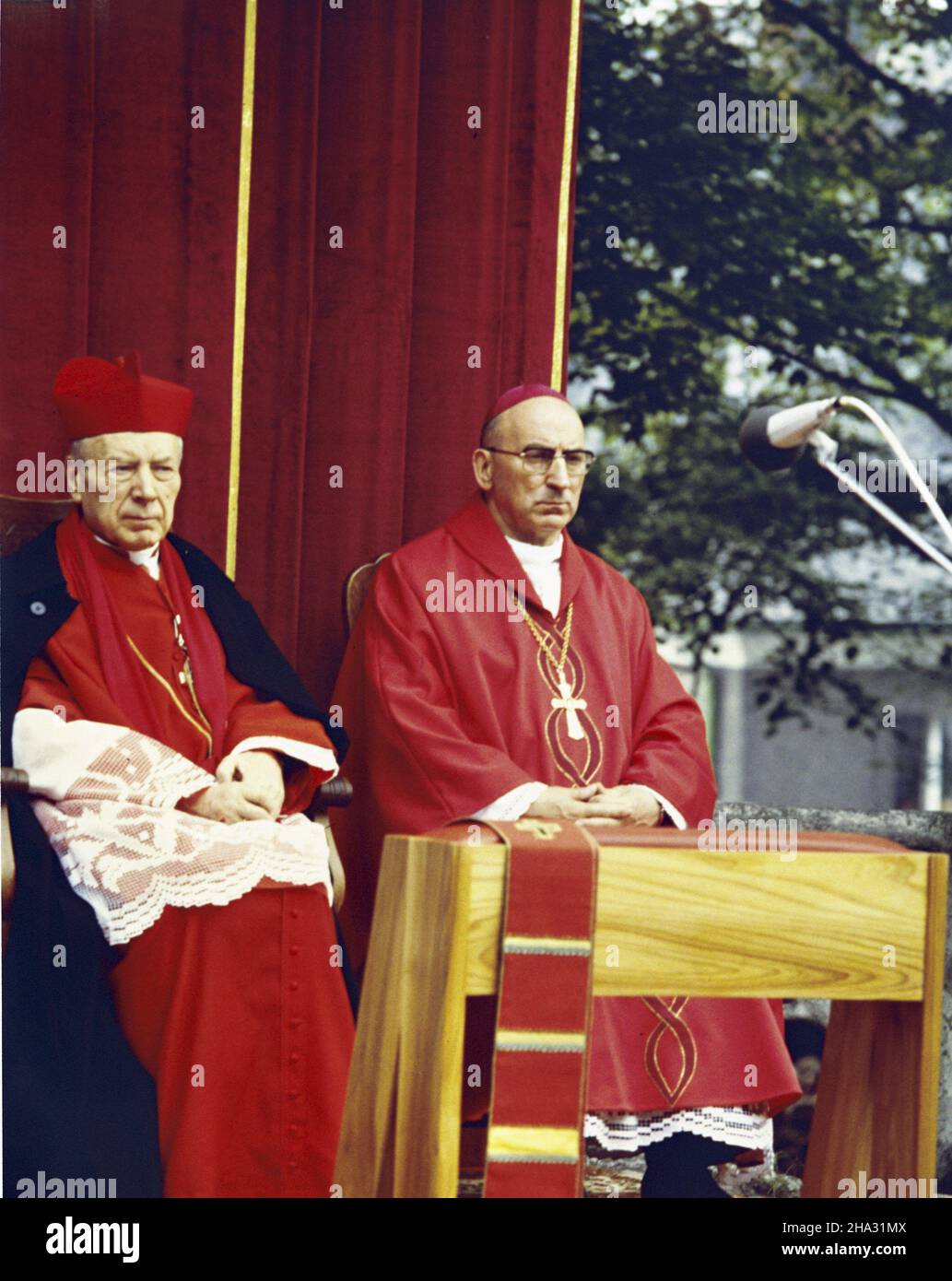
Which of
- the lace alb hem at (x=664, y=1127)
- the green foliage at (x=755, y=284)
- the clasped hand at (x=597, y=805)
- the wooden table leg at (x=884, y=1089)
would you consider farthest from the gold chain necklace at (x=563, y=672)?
the green foliage at (x=755, y=284)

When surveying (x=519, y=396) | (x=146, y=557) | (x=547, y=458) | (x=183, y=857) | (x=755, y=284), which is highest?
(x=755, y=284)

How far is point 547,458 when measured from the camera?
4.98 metres

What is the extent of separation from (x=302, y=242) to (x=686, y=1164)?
259cm

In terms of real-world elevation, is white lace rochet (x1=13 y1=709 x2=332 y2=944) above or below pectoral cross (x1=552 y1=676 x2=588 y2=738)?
below

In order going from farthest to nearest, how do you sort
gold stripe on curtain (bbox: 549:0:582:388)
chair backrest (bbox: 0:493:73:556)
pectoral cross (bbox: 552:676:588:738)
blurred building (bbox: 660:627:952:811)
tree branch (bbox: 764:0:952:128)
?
blurred building (bbox: 660:627:952:811) → tree branch (bbox: 764:0:952:128) → gold stripe on curtain (bbox: 549:0:582:388) → pectoral cross (bbox: 552:676:588:738) → chair backrest (bbox: 0:493:73:556)

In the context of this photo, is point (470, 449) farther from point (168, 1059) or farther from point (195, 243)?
point (168, 1059)

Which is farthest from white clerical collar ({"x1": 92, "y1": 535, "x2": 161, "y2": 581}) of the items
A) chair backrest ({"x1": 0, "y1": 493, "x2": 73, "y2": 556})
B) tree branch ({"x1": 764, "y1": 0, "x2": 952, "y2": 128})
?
tree branch ({"x1": 764, "y1": 0, "x2": 952, "y2": 128})

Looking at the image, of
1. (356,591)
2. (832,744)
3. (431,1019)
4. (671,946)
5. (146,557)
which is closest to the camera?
(431,1019)

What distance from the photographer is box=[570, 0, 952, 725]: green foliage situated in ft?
26.9

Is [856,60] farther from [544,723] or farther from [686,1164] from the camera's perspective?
[686,1164]

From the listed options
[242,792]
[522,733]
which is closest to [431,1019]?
[242,792]

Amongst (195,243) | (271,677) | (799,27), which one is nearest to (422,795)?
(271,677)

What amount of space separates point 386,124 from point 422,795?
6.37 feet

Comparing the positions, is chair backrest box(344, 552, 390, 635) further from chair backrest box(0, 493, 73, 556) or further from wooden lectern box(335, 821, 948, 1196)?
wooden lectern box(335, 821, 948, 1196)
